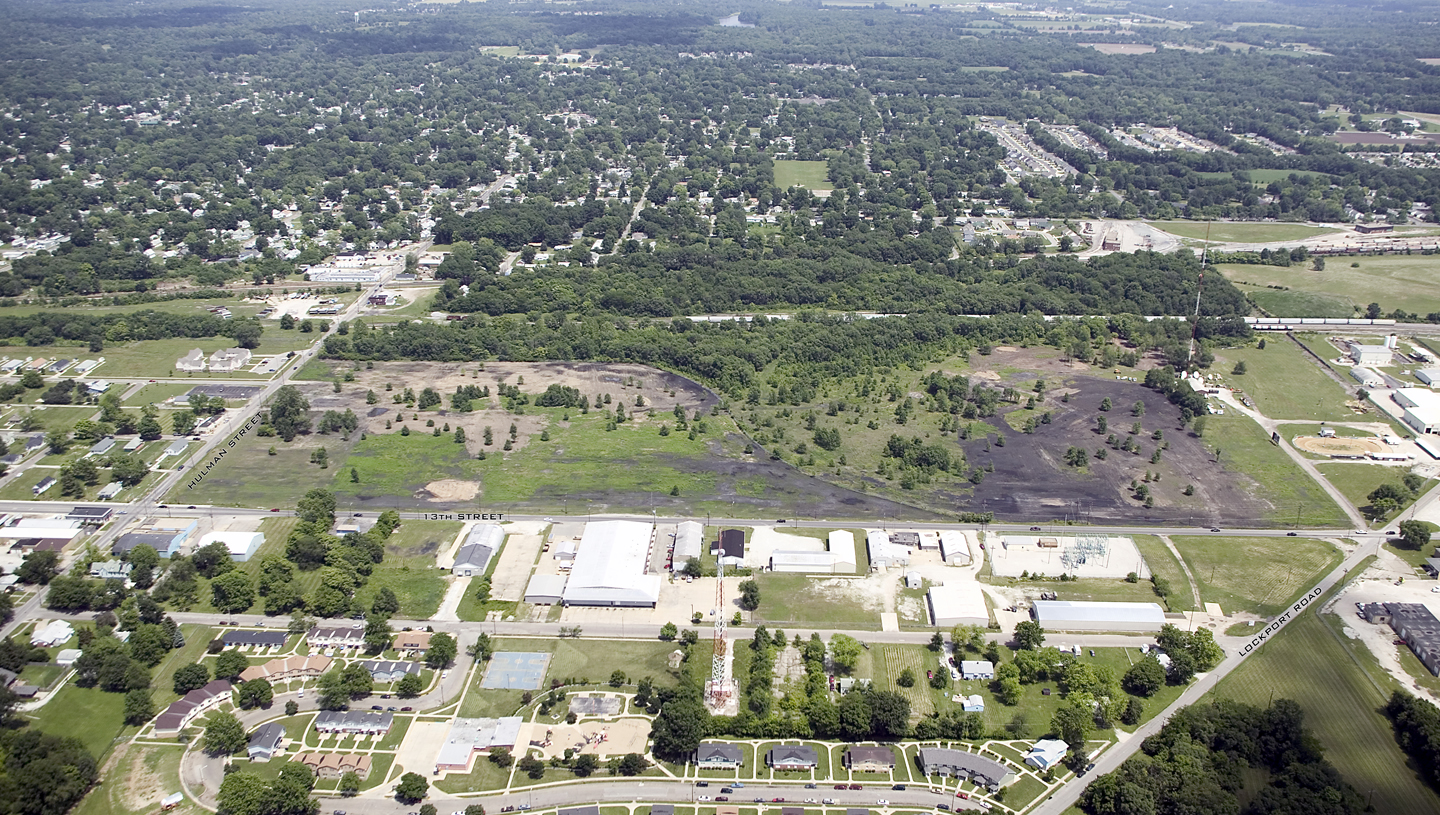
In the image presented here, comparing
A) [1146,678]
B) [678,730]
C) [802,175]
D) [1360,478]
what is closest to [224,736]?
[678,730]

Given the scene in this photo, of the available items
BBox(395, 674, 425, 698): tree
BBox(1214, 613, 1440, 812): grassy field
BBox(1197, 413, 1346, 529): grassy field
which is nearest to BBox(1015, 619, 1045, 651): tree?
BBox(1214, 613, 1440, 812): grassy field

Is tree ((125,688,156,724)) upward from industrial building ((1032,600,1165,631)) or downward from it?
downward

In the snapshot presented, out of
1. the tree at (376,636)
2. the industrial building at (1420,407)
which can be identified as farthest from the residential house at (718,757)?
the industrial building at (1420,407)

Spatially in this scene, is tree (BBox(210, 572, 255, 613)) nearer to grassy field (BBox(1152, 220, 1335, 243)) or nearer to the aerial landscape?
the aerial landscape

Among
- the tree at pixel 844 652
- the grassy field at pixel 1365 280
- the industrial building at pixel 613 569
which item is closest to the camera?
the tree at pixel 844 652

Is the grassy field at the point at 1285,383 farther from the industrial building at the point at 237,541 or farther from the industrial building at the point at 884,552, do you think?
the industrial building at the point at 237,541

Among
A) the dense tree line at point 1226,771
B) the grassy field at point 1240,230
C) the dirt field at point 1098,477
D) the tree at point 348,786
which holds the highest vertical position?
the grassy field at point 1240,230

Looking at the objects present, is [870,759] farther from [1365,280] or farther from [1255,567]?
[1365,280]
